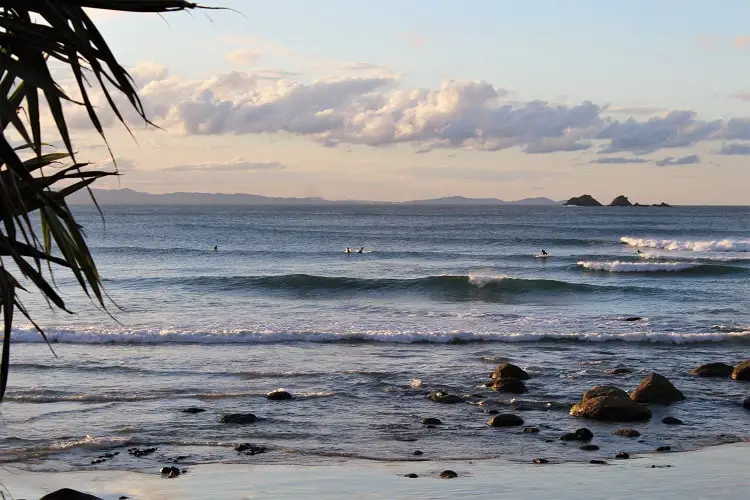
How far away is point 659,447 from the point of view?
1165 centimetres

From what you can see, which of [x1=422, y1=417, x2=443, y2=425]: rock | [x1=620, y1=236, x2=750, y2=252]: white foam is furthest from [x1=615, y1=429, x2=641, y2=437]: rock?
[x1=620, y1=236, x2=750, y2=252]: white foam

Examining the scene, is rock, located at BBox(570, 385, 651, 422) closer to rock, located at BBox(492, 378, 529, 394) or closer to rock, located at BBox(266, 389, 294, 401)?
rock, located at BBox(492, 378, 529, 394)

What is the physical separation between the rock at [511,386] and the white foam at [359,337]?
21.3 ft

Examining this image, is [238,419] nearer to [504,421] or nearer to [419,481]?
[504,421]

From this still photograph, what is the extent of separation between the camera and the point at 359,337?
22.2m

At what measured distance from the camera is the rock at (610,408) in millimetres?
13297

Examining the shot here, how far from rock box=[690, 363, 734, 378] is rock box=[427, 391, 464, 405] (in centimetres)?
550

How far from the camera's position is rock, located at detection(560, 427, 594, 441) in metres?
12.0

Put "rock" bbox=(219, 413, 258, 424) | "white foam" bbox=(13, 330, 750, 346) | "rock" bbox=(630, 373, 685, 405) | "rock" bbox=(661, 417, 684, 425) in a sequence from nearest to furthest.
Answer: "rock" bbox=(219, 413, 258, 424)
"rock" bbox=(661, 417, 684, 425)
"rock" bbox=(630, 373, 685, 405)
"white foam" bbox=(13, 330, 750, 346)

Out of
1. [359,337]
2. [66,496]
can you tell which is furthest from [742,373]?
[66,496]

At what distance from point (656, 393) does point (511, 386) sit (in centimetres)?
233

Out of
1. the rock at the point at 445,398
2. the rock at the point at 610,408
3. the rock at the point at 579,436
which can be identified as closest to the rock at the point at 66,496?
the rock at the point at 579,436

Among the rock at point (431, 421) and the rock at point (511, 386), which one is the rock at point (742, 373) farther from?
the rock at point (431, 421)

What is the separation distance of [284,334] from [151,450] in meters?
11.1
